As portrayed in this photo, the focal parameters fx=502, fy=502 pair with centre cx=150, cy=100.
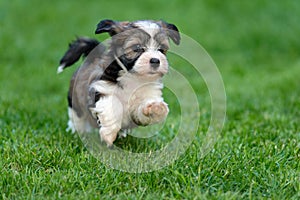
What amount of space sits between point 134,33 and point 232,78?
5.09m

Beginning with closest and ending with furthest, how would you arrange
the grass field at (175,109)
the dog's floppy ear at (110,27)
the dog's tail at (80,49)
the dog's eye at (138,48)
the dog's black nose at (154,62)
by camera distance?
1. the grass field at (175,109)
2. the dog's black nose at (154,62)
3. the dog's eye at (138,48)
4. the dog's floppy ear at (110,27)
5. the dog's tail at (80,49)

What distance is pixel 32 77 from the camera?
8.59 metres

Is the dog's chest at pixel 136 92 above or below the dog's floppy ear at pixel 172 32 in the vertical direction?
below

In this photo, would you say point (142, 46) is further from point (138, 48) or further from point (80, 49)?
point (80, 49)

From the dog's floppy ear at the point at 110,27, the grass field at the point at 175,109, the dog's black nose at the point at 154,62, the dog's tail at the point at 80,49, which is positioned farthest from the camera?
the dog's tail at the point at 80,49

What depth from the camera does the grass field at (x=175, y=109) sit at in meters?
3.63

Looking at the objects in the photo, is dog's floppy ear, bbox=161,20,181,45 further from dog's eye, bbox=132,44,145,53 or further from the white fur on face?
dog's eye, bbox=132,44,145,53

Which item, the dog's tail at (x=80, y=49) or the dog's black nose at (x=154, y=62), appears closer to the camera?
the dog's black nose at (x=154, y=62)

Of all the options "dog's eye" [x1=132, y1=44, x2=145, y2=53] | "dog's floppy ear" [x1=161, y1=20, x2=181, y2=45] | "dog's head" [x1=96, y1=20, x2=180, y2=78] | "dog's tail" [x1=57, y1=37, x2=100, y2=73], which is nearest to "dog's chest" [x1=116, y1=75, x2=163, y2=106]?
"dog's head" [x1=96, y1=20, x2=180, y2=78]

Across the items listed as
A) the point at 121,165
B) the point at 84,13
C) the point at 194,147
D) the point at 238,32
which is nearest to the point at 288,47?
the point at 238,32

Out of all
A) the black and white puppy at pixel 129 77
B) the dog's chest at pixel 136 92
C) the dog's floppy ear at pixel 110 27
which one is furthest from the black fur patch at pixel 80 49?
the dog's chest at pixel 136 92

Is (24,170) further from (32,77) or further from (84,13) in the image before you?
(84,13)

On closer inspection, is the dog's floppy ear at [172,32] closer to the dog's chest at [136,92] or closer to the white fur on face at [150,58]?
the white fur on face at [150,58]

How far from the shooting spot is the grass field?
3631 millimetres
